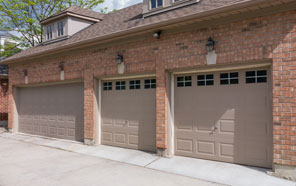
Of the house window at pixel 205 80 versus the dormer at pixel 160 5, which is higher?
the dormer at pixel 160 5

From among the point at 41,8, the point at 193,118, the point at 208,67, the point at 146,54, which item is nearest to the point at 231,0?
the point at 208,67

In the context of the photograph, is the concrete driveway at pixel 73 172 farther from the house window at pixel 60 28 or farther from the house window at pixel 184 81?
the house window at pixel 60 28

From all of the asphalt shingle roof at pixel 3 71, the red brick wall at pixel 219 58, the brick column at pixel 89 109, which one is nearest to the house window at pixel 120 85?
the red brick wall at pixel 219 58

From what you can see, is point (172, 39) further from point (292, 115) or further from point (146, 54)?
point (292, 115)

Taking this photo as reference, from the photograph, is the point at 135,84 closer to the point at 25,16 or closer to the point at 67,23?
the point at 67,23

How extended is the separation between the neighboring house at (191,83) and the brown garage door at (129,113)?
36 mm

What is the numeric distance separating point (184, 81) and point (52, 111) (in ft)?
23.4

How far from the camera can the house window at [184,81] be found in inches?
284

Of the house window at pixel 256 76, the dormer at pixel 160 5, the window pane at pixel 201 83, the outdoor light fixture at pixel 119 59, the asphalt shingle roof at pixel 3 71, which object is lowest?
the window pane at pixel 201 83

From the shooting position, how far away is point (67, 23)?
39.9 ft

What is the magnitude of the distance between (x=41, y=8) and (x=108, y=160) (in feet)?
59.5

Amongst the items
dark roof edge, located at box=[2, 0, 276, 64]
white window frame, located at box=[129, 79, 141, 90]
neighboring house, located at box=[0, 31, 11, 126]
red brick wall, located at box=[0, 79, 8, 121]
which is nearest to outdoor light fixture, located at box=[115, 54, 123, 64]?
dark roof edge, located at box=[2, 0, 276, 64]

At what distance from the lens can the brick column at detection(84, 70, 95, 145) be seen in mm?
9141

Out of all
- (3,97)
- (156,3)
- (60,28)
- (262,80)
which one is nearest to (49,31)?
(60,28)
